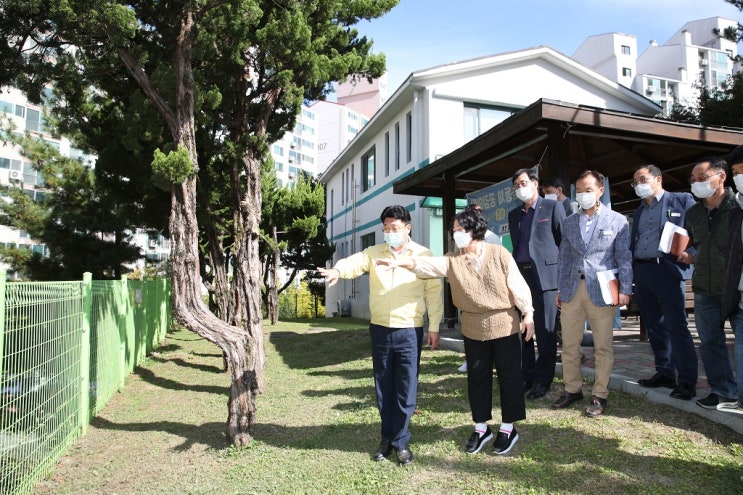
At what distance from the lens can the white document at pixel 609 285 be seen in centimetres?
384

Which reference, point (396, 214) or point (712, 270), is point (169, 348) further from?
point (712, 270)

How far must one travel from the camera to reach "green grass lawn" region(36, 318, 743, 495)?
3.26m

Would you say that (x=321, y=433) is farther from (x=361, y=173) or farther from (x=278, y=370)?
(x=361, y=173)

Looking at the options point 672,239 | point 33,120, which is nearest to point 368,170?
point 672,239

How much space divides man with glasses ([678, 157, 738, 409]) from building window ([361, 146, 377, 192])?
47.3ft

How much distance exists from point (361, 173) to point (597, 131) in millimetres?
13500

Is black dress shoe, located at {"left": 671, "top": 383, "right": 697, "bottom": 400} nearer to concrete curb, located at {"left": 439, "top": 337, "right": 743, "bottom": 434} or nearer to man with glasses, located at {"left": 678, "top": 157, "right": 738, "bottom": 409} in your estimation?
concrete curb, located at {"left": 439, "top": 337, "right": 743, "bottom": 434}

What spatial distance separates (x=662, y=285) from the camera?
4.06 metres

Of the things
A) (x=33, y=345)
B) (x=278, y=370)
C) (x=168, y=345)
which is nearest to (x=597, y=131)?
(x=278, y=370)

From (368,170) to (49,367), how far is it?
15550 mm

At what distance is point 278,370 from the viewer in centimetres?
847

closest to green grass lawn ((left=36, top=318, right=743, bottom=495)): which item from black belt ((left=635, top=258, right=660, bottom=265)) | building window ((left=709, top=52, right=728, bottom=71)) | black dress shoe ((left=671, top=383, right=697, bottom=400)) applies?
black dress shoe ((left=671, top=383, right=697, bottom=400))

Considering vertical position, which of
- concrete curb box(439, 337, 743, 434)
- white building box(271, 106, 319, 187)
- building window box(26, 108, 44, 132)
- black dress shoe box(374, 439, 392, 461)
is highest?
white building box(271, 106, 319, 187)

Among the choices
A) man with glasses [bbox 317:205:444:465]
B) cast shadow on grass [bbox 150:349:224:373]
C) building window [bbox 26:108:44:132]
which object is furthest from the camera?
building window [bbox 26:108:44:132]
